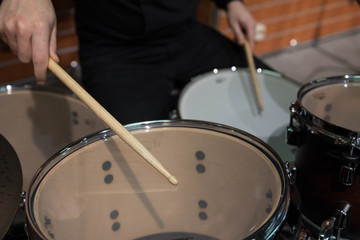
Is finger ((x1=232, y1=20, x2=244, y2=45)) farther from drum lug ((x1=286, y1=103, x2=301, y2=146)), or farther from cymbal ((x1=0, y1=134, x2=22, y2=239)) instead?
cymbal ((x1=0, y1=134, x2=22, y2=239))

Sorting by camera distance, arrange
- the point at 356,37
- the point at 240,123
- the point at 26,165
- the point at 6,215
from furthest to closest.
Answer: the point at 356,37, the point at 240,123, the point at 26,165, the point at 6,215

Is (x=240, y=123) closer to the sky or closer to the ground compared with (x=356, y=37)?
closer to the sky

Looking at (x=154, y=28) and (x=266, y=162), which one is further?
(x=154, y=28)

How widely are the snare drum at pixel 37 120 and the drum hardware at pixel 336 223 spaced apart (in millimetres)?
537

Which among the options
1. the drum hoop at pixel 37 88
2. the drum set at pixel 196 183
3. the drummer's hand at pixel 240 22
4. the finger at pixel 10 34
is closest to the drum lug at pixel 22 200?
the drum set at pixel 196 183

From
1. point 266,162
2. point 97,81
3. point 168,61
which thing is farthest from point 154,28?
point 266,162

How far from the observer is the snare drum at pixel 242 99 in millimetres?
1080

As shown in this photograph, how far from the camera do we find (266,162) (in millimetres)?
651

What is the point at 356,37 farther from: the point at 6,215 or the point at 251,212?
the point at 6,215

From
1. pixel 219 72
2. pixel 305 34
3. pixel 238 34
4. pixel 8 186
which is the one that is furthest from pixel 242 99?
pixel 305 34

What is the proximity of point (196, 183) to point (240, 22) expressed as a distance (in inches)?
27.4

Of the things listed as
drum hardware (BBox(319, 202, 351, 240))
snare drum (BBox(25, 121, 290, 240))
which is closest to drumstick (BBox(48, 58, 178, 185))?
snare drum (BBox(25, 121, 290, 240))

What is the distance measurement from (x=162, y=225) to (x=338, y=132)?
0.36 metres

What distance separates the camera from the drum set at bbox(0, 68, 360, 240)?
24.6 inches
